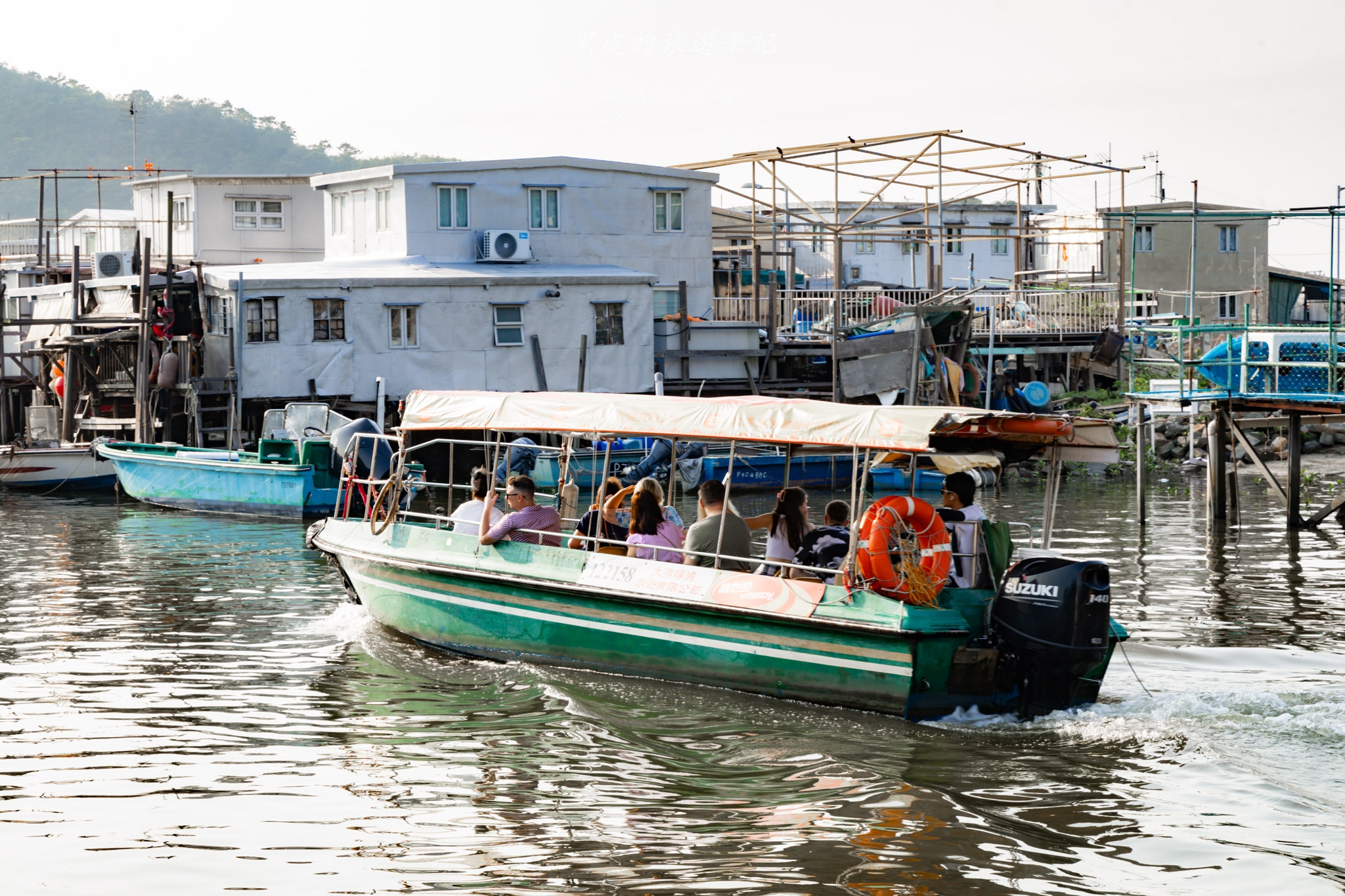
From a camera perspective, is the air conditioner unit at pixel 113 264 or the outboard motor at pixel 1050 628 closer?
the outboard motor at pixel 1050 628

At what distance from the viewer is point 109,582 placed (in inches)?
733

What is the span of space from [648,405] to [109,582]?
994 cm

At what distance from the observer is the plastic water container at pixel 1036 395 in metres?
36.9

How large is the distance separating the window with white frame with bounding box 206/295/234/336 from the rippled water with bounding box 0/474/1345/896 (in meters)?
18.5

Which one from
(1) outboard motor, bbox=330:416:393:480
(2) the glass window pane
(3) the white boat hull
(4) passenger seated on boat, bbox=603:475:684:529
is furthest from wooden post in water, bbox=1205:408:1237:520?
(3) the white boat hull

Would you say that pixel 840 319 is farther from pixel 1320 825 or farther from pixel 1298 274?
pixel 1320 825

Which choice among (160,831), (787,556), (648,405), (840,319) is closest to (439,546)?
(648,405)

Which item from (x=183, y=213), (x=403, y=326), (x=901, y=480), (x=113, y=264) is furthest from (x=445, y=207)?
(x=183, y=213)

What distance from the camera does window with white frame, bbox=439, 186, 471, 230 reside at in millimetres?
36281

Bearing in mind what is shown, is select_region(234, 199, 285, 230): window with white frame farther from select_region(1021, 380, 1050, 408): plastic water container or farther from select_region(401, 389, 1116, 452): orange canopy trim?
select_region(401, 389, 1116, 452): orange canopy trim

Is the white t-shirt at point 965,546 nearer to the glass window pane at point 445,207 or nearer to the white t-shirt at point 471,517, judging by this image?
the white t-shirt at point 471,517

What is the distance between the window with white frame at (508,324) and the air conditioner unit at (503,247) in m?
1.70

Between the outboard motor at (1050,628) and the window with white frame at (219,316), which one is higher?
the window with white frame at (219,316)

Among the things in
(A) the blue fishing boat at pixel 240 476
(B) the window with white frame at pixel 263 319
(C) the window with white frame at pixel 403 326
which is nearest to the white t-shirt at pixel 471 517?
(A) the blue fishing boat at pixel 240 476
